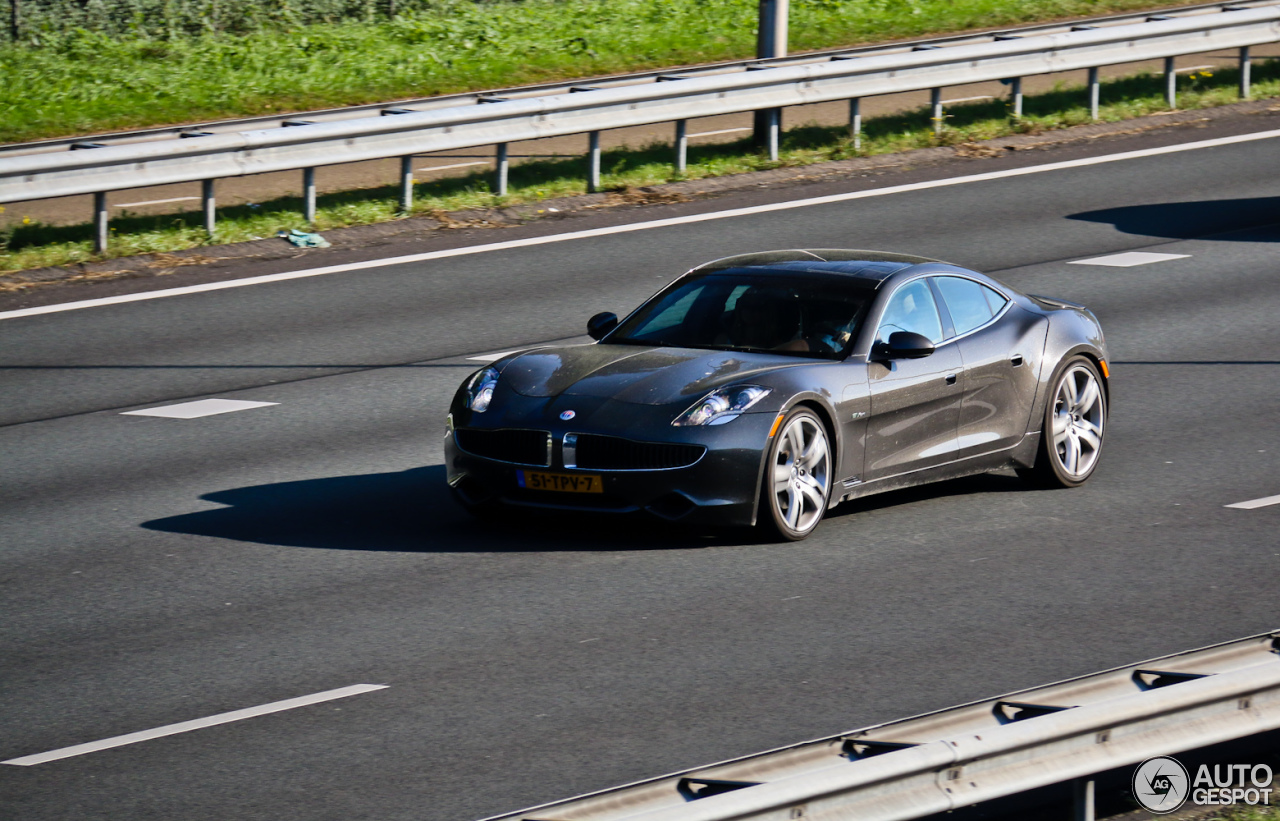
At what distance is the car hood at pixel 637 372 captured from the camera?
375 inches

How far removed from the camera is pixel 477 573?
9078 mm

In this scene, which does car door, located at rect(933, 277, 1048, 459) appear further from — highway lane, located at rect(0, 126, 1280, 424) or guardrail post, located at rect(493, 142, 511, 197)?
guardrail post, located at rect(493, 142, 511, 197)

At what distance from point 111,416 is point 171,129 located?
8.03 m

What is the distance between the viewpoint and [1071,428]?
11125mm

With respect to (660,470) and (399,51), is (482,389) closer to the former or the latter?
(660,470)

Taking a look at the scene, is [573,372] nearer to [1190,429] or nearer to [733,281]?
[733,281]

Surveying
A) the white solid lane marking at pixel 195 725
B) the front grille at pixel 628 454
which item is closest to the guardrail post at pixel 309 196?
the front grille at pixel 628 454

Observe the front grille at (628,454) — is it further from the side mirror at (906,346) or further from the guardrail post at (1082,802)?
the guardrail post at (1082,802)

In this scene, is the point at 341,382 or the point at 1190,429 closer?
the point at 1190,429

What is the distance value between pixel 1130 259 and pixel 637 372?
336 inches

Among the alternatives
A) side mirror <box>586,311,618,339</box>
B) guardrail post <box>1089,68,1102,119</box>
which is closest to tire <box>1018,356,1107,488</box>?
side mirror <box>586,311,618,339</box>

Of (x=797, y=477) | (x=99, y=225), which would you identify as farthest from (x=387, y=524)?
(x=99, y=225)

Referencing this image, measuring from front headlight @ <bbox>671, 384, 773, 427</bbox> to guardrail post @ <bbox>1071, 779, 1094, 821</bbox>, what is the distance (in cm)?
398

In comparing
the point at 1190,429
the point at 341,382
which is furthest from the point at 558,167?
the point at 1190,429
